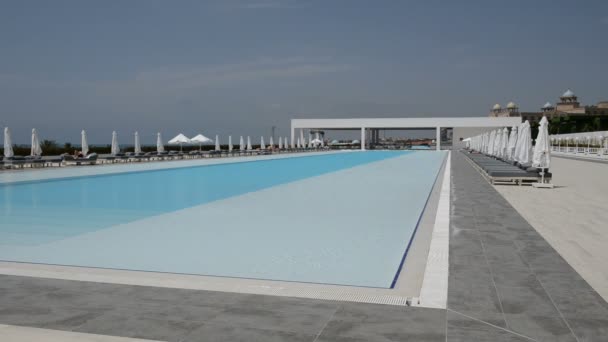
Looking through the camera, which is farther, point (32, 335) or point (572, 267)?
point (572, 267)

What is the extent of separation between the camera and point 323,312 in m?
3.09

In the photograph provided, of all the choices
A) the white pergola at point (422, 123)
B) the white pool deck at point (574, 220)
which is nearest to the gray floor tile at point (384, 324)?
the white pool deck at point (574, 220)

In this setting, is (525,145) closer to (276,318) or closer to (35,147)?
(276,318)

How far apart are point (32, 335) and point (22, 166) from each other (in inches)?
722

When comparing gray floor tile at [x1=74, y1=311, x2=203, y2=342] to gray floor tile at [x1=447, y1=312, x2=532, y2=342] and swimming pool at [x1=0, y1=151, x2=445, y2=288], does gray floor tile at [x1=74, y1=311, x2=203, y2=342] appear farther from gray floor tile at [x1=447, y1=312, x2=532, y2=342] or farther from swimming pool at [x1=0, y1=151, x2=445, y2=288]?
swimming pool at [x1=0, y1=151, x2=445, y2=288]

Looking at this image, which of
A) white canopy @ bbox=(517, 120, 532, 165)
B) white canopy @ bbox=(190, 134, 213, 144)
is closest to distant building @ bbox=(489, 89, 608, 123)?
white canopy @ bbox=(190, 134, 213, 144)

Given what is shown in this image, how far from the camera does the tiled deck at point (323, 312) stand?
2.73m

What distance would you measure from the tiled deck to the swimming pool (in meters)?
0.95

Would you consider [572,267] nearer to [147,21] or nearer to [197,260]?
[197,260]

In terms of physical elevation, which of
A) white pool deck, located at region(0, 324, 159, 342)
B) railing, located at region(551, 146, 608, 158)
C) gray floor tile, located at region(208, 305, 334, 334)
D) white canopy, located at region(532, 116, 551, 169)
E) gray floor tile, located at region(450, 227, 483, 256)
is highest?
white canopy, located at region(532, 116, 551, 169)

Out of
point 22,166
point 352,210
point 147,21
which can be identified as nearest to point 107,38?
point 147,21

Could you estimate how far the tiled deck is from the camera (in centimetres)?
273

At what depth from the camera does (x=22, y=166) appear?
18.7m

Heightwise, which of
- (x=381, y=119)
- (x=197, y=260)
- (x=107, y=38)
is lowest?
(x=197, y=260)
